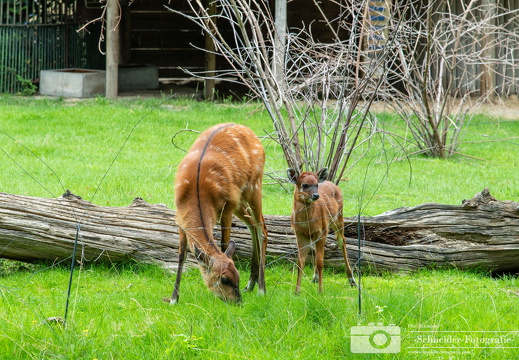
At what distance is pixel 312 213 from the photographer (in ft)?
17.6

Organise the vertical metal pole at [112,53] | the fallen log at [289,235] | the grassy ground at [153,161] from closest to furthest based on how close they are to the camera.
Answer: the fallen log at [289,235] < the grassy ground at [153,161] < the vertical metal pole at [112,53]

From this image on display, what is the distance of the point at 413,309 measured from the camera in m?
4.77

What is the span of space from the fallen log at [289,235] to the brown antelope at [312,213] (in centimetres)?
65

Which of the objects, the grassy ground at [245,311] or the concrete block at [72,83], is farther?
the concrete block at [72,83]

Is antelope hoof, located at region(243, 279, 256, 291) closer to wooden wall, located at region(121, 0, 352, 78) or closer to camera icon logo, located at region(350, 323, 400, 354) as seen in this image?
camera icon logo, located at region(350, 323, 400, 354)

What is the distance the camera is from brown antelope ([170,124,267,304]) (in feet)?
16.0

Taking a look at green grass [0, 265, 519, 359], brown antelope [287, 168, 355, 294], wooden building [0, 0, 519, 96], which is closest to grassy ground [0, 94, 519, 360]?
green grass [0, 265, 519, 359]

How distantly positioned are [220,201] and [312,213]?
71cm

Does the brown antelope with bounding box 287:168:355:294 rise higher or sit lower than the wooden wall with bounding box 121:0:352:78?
lower

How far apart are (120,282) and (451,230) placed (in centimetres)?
289

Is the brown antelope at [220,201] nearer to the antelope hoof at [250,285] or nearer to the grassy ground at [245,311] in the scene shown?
the antelope hoof at [250,285]

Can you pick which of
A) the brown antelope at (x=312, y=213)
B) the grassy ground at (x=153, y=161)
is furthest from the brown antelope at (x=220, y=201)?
the grassy ground at (x=153, y=161)

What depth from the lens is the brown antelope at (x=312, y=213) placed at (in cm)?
516

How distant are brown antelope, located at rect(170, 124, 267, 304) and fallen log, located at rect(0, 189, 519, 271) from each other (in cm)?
48
